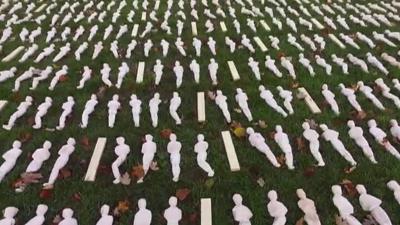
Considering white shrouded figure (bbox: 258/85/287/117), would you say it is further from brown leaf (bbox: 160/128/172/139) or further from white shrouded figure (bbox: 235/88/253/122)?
brown leaf (bbox: 160/128/172/139)

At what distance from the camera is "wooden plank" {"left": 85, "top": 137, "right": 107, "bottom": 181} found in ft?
14.2

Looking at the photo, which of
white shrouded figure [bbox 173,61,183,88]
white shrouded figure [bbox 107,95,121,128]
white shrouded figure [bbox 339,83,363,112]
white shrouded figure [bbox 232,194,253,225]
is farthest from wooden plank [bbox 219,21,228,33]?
white shrouded figure [bbox 232,194,253,225]

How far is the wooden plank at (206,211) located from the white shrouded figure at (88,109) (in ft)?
5.62

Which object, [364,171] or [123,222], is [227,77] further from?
[123,222]

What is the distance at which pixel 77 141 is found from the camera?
4.86 metres

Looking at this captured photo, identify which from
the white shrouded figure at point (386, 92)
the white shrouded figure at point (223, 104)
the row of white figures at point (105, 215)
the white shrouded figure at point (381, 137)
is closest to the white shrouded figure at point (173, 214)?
the row of white figures at point (105, 215)

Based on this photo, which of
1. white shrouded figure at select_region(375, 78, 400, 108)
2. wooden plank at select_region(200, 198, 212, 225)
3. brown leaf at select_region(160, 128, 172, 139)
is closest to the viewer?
wooden plank at select_region(200, 198, 212, 225)

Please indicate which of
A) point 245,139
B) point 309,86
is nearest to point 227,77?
point 309,86

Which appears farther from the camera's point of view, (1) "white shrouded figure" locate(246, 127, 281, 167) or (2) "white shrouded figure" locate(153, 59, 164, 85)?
(2) "white shrouded figure" locate(153, 59, 164, 85)

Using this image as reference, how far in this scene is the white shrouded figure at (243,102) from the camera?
5.14m

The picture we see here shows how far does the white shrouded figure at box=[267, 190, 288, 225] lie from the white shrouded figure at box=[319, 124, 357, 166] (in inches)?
32.5

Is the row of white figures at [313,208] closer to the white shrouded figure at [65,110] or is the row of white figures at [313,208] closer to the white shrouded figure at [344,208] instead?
the white shrouded figure at [344,208]

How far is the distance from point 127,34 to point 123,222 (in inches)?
174

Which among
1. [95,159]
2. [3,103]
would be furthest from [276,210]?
[3,103]
